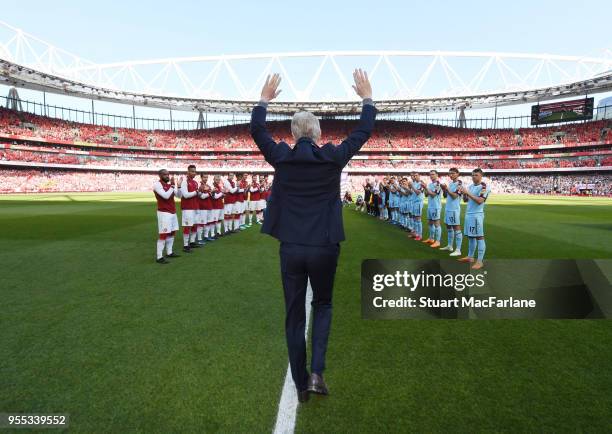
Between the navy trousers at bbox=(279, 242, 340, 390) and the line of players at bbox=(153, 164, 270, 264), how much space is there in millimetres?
5904

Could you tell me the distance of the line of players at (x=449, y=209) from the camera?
7.71 meters

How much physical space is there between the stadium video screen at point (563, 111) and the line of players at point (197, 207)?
62.3 meters

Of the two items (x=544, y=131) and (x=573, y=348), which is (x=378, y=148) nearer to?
(x=544, y=131)

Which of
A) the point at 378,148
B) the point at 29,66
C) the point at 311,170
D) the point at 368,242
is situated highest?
the point at 29,66

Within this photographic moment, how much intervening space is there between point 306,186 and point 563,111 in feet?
238

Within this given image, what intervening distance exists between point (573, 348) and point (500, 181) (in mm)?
63567

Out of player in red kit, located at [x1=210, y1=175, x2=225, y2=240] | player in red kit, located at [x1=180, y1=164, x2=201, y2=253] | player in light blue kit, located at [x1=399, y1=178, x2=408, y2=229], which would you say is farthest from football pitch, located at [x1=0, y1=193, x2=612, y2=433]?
player in light blue kit, located at [x1=399, y1=178, x2=408, y2=229]

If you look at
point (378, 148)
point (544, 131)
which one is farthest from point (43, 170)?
point (544, 131)

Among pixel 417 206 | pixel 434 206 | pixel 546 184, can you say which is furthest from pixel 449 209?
pixel 546 184

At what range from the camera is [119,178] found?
60531 millimetres

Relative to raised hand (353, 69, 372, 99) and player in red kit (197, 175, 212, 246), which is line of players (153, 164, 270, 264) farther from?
raised hand (353, 69, 372, 99)

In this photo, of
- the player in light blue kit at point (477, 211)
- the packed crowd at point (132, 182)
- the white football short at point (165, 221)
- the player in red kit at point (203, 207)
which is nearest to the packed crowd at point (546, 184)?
the packed crowd at point (132, 182)

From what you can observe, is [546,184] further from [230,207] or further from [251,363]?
[251,363]

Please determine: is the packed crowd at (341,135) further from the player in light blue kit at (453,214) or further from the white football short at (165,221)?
the white football short at (165,221)
